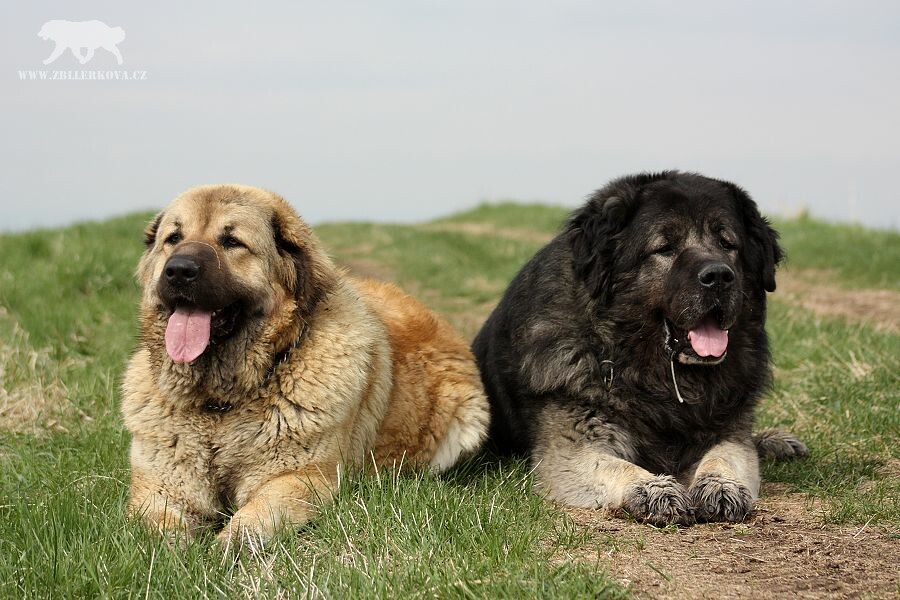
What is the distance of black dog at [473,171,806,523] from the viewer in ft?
15.0

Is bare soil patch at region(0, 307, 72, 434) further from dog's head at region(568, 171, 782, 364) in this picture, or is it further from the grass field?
dog's head at region(568, 171, 782, 364)

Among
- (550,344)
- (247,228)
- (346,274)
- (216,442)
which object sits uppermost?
(247,228)

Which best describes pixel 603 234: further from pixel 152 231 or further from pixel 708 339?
pixel 152 231

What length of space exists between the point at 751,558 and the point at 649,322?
1457mm

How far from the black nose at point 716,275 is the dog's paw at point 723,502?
0.95 metres

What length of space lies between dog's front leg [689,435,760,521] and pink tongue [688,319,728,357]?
545mm

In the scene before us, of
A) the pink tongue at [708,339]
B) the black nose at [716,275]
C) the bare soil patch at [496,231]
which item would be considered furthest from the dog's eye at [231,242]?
the bare soil patch at [496,231]

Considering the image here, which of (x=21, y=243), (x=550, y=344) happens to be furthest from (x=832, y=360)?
(x=21, y=243)

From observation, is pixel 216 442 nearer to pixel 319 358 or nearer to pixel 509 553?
pixel 319 358

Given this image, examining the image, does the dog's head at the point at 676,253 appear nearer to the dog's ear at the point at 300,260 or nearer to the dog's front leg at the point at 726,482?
the dog's front leg at the point at 726,482

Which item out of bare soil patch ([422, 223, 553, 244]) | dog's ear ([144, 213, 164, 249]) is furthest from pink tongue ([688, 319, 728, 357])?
bare soil patch ([422, 223, 553, 244])

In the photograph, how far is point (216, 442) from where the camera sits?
4.21m

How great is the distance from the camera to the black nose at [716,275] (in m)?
4.26

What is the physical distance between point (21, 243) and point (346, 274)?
7.99m
